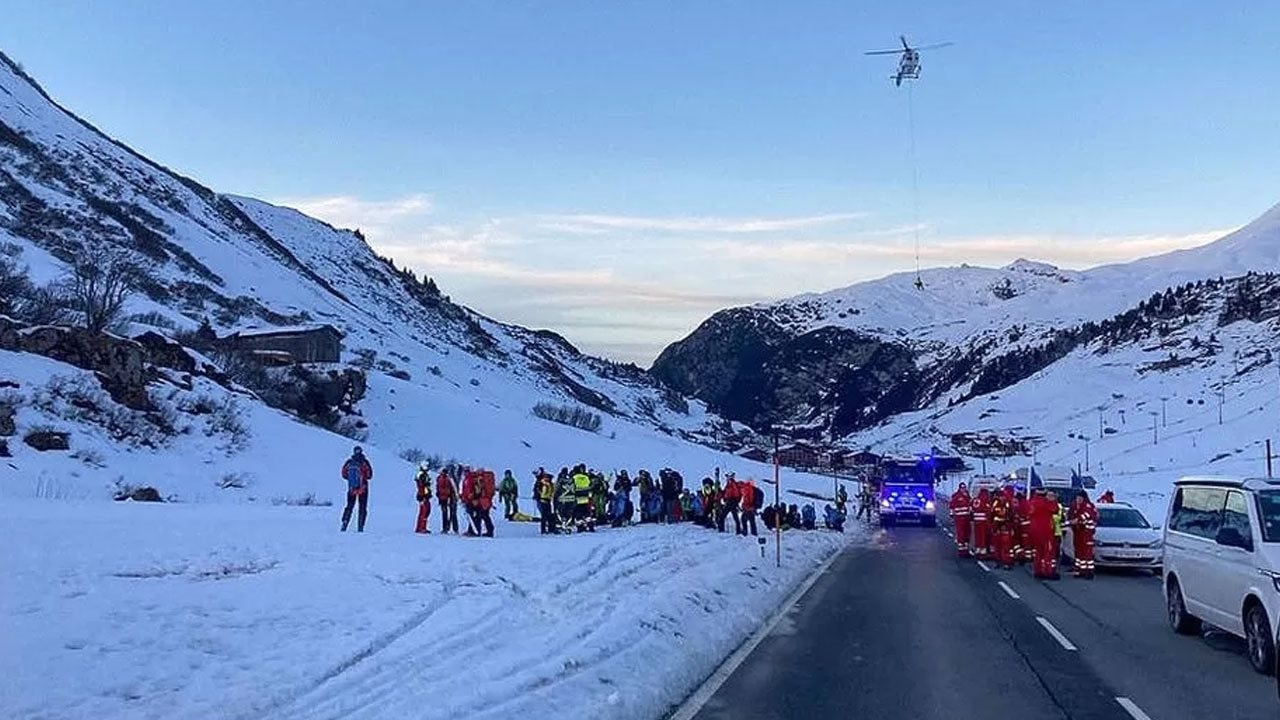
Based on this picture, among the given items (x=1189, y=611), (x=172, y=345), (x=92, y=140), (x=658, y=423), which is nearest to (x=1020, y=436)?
(x=658, y=423)

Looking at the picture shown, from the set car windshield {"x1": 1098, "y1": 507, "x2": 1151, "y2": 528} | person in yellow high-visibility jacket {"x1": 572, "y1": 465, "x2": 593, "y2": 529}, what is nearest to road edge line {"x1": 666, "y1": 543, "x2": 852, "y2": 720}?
car windshield {"x1": 1098, "y1": 507, "x2": 1151, "y2": 528}

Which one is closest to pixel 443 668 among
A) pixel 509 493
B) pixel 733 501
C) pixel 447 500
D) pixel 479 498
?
pixel 479 498

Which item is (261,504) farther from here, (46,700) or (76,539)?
(46,700)

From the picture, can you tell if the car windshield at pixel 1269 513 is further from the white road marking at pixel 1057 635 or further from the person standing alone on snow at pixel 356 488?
the person standing alone on snow at pixel 356 488

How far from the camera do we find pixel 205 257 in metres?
96.1

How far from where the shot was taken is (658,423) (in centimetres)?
17088

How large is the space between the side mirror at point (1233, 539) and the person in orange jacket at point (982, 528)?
14884mm

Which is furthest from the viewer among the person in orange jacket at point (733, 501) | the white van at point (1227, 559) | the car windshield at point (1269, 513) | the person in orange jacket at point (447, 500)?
the person in orange jacket at point (733, 501)

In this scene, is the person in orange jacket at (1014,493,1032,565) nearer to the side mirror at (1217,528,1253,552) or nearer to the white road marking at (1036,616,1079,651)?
the white road marking at (1036,616,1079,651)

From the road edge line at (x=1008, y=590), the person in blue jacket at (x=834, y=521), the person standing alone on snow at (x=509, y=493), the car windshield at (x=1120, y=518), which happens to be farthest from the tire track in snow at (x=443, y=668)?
the person in blue jacket at (x=834, y=521)

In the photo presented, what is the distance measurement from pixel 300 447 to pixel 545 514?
14.3 metres

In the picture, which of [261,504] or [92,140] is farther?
[92,140]

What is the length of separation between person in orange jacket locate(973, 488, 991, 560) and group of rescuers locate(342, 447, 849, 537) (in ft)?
15.4

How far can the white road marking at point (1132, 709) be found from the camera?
9562mm
